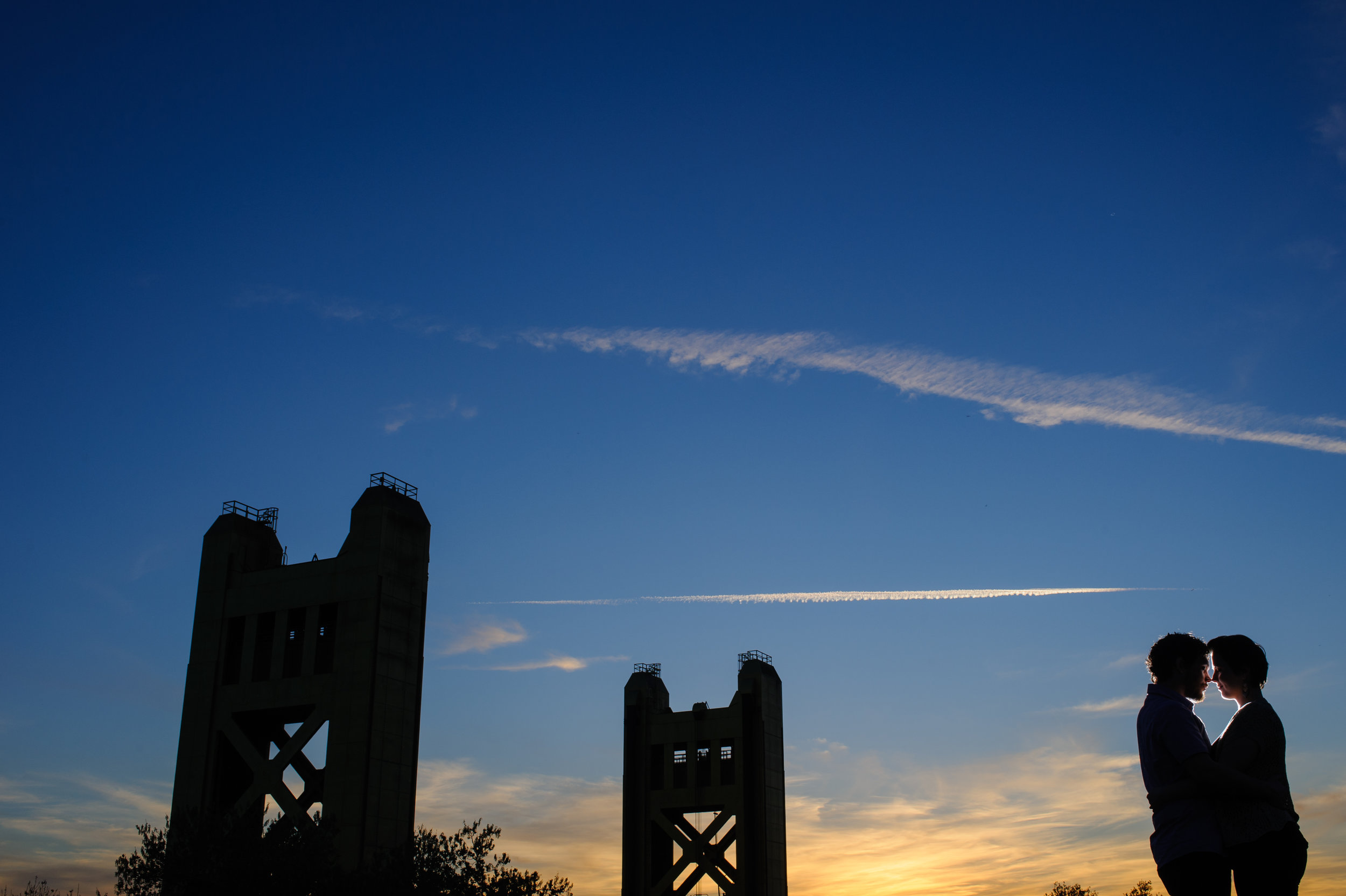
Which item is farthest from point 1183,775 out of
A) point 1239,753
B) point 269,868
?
point 269,868

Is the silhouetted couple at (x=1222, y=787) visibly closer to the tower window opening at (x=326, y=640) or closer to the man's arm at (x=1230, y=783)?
the man's arm at (x=1230, y=783)

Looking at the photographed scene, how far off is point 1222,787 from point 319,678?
135ft

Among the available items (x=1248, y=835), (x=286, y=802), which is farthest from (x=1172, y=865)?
(x=286, y=802)

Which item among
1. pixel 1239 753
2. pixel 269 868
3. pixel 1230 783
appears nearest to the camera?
pixel 1230 783

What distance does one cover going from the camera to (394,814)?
137 ft

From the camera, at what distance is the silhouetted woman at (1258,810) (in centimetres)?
658

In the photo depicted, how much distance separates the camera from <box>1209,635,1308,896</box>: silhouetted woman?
6.58 meters

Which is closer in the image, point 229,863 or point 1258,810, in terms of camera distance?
point 1258,810

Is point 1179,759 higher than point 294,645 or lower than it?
lower

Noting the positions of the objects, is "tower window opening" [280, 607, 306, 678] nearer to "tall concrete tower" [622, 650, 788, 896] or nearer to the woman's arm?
"tall concrete tower" [622, 650, 788, 896]

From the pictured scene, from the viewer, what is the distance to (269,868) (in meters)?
37.3

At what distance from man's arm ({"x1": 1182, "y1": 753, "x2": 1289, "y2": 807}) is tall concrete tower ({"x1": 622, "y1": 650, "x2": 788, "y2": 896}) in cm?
5853

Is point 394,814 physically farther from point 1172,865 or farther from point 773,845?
point 1172,865

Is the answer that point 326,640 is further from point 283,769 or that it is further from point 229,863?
point 229,863
